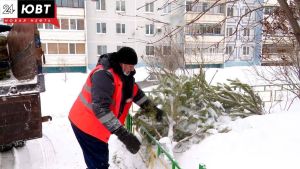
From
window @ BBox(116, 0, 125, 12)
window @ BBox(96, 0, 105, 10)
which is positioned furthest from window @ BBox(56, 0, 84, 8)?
window @ BBox(116, 0, 125, 12)

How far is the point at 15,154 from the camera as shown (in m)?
5.07

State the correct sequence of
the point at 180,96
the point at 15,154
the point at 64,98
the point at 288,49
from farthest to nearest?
the point at 64,98, the point at 288,49, the point at 15,154, the point at 180,96

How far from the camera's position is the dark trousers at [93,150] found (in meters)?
3.13

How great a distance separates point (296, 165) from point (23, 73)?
4.54m

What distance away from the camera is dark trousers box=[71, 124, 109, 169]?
123 inches

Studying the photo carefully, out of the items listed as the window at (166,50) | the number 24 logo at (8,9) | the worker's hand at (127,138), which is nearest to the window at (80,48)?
the window at (166,50)

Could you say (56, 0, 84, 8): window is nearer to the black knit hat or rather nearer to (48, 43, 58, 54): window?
(48, 43, 58, 54): window

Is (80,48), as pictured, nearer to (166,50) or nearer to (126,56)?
(166,50)

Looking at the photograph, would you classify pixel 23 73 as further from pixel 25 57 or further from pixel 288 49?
pixel 288 49

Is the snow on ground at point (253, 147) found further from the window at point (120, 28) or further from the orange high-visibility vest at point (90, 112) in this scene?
the window at point (120, 28)

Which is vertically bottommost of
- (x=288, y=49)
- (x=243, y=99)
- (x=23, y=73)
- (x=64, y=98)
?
(x=64, y=98)

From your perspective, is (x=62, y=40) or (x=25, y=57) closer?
(x=25, y=57)

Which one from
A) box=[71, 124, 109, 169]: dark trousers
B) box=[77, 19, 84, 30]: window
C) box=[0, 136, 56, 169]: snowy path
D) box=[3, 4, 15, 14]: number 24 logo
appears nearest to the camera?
box=[71, 124, 109, 169]: dark trousers

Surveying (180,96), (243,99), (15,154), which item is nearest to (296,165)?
(180,96)
